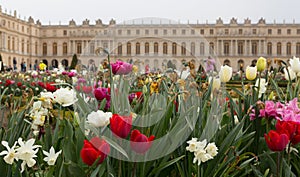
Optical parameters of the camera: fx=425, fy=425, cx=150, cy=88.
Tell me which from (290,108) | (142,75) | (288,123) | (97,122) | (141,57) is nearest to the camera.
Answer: (97,122)

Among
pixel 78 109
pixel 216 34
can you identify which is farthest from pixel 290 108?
pixel 216 34

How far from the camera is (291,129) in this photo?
129cm

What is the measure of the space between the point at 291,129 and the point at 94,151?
0.62 metres

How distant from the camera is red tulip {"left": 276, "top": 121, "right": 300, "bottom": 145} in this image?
1288 mm

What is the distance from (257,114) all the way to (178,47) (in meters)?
0.40

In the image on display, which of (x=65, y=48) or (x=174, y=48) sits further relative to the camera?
(x=65, y=48)

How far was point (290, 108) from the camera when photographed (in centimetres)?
146

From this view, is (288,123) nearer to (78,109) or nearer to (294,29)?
(78,109)

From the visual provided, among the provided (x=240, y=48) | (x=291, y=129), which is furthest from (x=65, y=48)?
(x=291, y=129)

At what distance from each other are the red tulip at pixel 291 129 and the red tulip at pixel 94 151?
0.55 m

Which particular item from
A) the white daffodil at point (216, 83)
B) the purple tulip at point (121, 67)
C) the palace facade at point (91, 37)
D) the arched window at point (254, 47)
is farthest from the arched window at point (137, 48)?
the arched window at point (254, 47)

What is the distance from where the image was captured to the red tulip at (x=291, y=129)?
1.29 m

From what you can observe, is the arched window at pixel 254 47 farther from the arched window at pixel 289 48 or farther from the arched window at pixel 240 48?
the arched window at pixel 289 48

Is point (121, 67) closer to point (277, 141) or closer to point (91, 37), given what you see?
point (277, 141)
